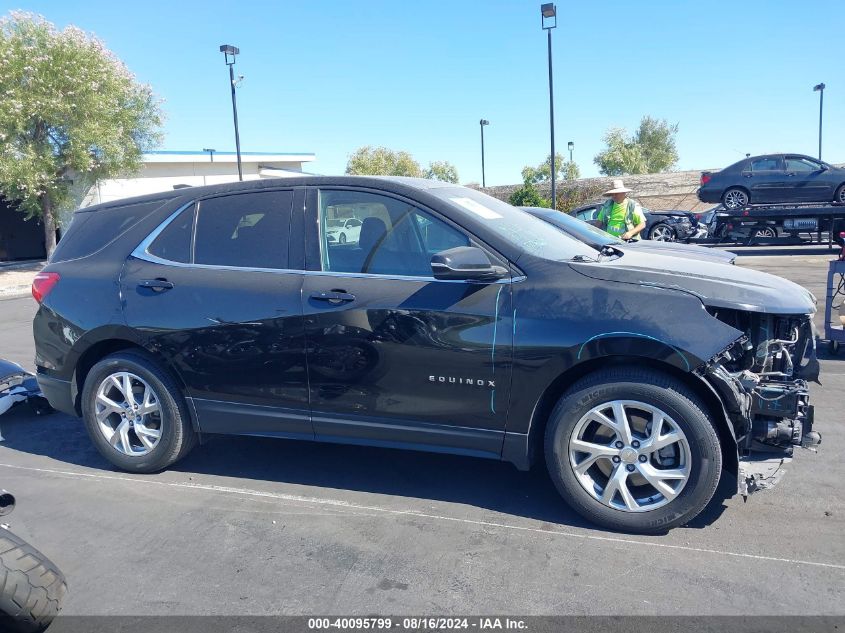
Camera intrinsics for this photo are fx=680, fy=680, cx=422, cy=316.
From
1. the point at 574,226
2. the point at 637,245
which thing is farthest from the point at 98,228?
the point at 574,226

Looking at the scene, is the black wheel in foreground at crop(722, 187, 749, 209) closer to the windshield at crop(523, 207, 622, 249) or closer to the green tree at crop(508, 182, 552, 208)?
the green tree at crop(508, 182, 552, 208)

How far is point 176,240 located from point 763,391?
352 cm

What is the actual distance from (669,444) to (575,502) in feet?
1.86

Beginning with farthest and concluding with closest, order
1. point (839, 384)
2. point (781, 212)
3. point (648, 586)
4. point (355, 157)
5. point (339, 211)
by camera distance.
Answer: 1. point (355, 157)
2. point (781, 212)
3. point (839, 384)
4. point (339, 211)
5. point (648, 586)

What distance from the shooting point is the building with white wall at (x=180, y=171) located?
28.3 m

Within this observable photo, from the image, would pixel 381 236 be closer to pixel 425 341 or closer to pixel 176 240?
pixel 425 341

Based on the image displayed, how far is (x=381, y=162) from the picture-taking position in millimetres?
Result: 59781

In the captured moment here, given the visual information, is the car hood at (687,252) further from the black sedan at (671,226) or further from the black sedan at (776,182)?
the black sedan at (671,226)

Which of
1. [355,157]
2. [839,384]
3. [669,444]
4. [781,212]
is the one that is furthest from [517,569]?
[355,157]

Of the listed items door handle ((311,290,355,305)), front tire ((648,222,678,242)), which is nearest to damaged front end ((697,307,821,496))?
door handle ((311,290,355,305))

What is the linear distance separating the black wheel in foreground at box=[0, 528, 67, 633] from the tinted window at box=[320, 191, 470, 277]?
2.01 metres

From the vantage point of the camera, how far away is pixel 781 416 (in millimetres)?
3338

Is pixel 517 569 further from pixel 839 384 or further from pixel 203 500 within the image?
pixel 839 384

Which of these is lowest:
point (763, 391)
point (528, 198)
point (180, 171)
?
point (763, 391)
